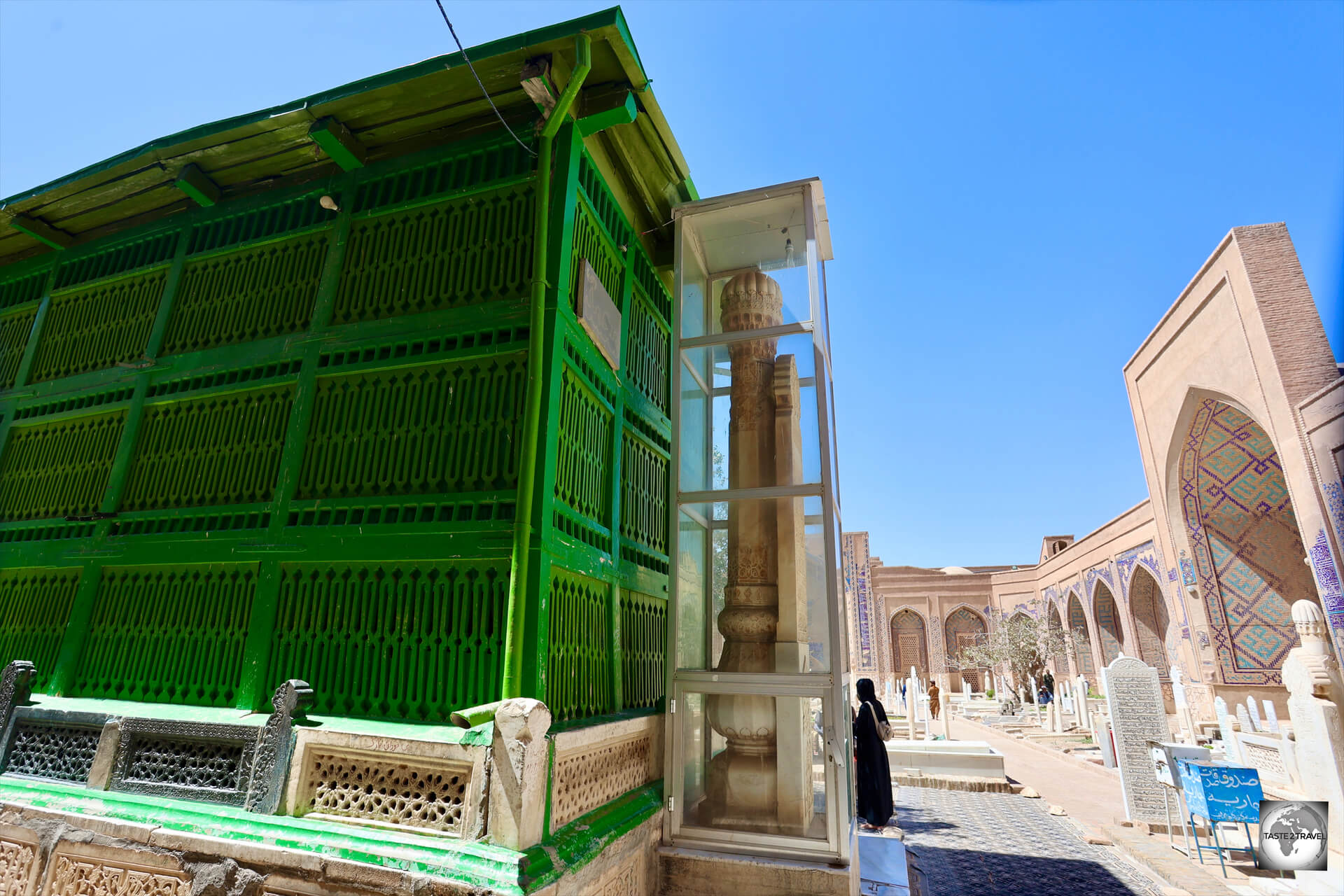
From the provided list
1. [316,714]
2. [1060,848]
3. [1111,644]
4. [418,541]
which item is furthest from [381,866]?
[1111,644]

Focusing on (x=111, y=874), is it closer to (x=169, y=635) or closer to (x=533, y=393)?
(x=169, y=635)

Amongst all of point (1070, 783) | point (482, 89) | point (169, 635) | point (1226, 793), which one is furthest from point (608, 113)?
point (1070, 783)

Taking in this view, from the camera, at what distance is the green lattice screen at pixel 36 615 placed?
4277 millimetres

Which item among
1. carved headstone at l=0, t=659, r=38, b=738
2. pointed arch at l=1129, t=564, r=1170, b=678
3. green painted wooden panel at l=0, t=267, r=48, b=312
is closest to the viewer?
carved headstone at l=0, t=659, r=38, b=738

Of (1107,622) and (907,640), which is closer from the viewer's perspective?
(1107,622)

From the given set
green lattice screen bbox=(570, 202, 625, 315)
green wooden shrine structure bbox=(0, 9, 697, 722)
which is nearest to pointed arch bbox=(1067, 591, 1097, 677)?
green wooden shrine structure bbox=(0, 9, 697, 722)

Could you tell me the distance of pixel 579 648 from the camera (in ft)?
12.4

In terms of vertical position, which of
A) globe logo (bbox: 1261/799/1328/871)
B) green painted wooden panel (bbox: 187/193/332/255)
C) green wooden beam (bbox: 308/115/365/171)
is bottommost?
globe logo (bbox: 1261/799/1328/871)

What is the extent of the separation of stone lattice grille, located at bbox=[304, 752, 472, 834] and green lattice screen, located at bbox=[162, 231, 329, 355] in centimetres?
270

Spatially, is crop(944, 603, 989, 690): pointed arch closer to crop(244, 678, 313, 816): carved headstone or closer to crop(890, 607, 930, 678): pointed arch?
crop(890, 607, 930, 678): pointed arch

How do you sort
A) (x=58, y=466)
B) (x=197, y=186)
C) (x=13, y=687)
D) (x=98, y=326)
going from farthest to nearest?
(x=98, y=326)
(x=58, y=466)
(x=197, y=186)
(x=13, y=687)

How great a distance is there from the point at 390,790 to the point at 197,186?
4368mm

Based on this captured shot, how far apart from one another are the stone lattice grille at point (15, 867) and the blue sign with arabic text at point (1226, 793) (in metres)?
8.34

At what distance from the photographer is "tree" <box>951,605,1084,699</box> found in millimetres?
26078
